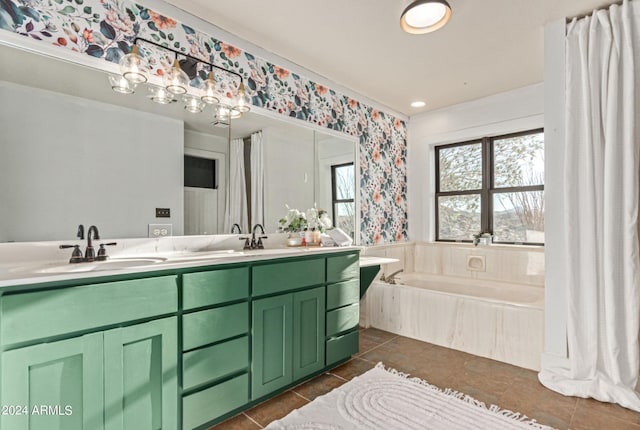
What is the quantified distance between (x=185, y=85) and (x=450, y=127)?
10.3 feet

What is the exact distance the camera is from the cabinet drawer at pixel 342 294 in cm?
236

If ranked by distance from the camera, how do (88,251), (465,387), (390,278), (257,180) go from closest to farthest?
Answer: (88,251)
(465,387)
(257,180)
(390,278)

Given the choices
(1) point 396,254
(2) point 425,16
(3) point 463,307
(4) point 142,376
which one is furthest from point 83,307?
(1) point 396,254

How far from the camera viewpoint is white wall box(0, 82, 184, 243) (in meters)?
1.60

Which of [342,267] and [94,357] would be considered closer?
[94,357]

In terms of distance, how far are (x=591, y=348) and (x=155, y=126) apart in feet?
10.1

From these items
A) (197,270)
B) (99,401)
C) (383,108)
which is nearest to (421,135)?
(383,108)

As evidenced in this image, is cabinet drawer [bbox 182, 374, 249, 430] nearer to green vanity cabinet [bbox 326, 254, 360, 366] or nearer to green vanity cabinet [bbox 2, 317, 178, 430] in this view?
green vanity cabinet [bbox 2, 317, 178, 430]

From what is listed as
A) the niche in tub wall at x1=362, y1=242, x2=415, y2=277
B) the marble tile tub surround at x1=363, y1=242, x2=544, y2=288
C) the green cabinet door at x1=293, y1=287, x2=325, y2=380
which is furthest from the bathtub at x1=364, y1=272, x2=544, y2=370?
the green cabinet door at x1=293, y1=287, x2=325, y2=380

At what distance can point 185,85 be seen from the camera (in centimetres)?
212

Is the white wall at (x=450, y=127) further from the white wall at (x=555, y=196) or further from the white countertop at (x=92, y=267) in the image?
the white countertop at (x=92, y=267)

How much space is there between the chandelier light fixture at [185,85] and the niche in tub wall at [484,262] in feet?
9.53

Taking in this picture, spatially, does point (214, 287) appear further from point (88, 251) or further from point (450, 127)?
point (450, 127)

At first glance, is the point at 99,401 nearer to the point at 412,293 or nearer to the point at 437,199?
the point at 412,293
